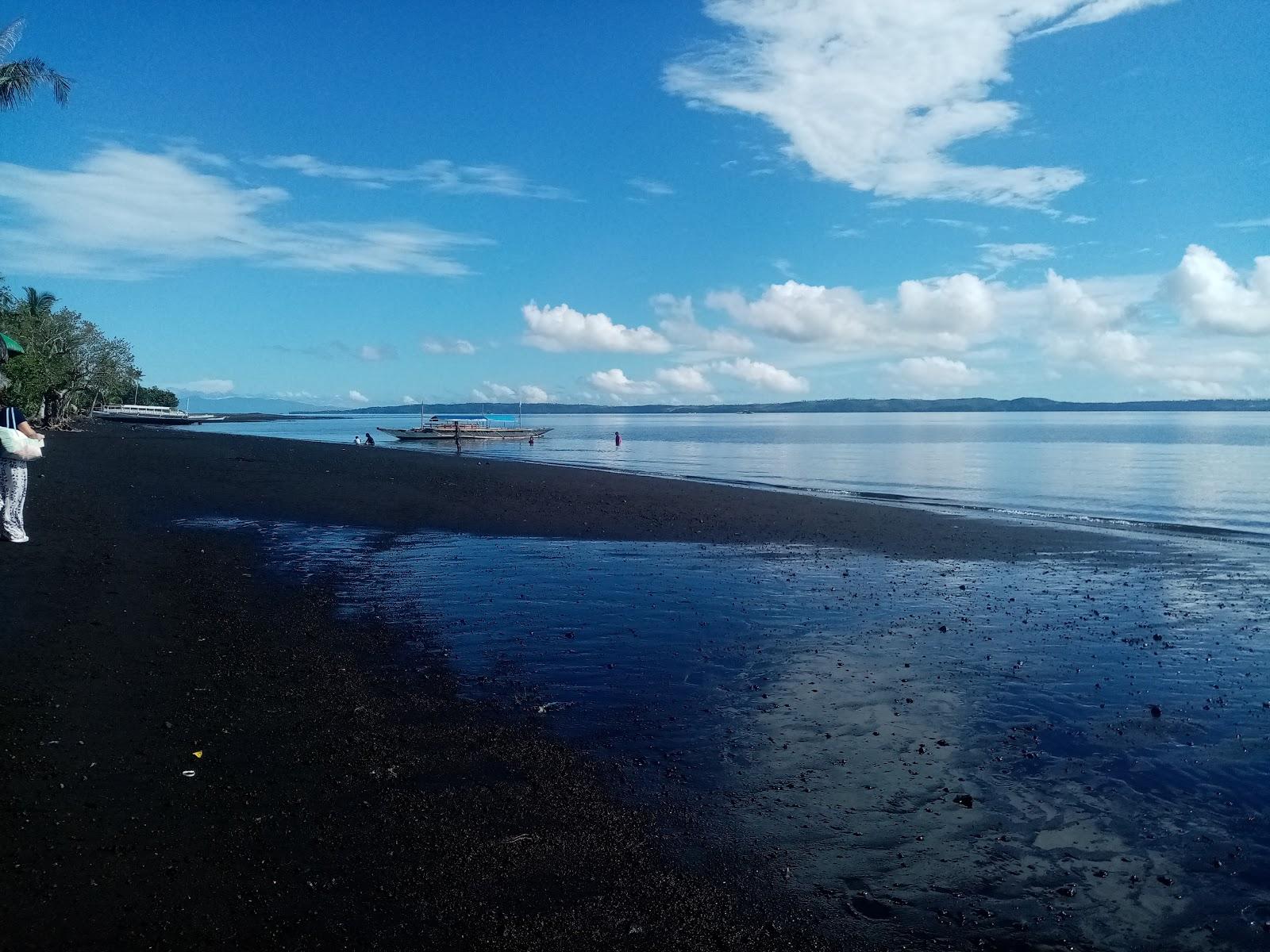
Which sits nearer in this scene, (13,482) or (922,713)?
(922,713)

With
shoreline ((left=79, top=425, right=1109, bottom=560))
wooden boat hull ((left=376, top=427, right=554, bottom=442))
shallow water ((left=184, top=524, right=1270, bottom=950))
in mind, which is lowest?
shallow water ((left=184, top=524, right=1270, bottom=950))

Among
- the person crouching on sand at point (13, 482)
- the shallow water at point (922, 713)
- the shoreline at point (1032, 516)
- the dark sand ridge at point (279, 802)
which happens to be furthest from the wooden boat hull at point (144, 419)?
the dark sand ridge at point (279, 802)

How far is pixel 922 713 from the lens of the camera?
8766 mm

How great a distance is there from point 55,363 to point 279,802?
68.1m

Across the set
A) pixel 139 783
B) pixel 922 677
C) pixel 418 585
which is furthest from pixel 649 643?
pixel 139 783

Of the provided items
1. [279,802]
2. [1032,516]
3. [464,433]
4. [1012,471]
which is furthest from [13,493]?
[464,433]

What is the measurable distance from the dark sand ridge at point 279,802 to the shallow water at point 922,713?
797 mm

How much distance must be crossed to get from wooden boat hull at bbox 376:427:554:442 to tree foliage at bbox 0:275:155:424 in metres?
28.0

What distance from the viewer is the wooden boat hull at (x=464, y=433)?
3425 inches

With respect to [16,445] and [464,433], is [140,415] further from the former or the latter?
[16,445]

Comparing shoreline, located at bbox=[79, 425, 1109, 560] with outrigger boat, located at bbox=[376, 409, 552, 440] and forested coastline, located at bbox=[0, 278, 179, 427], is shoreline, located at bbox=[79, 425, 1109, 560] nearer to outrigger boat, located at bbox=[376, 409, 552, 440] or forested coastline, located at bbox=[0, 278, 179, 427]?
forested coastline, located at bbox=[0, 278, 179, 427]

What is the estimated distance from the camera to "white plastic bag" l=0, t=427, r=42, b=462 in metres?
13.6

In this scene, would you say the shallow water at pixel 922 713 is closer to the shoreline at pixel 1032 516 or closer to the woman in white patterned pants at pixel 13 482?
the woman in white patterned pants at pixel 13 482

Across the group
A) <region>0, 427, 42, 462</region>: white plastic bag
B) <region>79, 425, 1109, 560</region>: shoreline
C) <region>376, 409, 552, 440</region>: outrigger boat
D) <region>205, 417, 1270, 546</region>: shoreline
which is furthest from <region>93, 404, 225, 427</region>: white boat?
<region>0, 427, 42, 462</region>: white plastic bag
